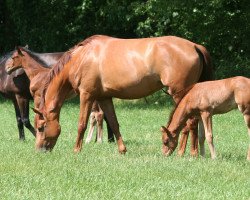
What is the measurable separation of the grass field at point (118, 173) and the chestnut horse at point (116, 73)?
62 cm

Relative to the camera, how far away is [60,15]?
28156 mm

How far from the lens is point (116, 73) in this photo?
1071cm

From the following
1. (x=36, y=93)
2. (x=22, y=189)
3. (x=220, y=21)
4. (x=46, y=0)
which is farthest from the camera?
(x=46, y=0)

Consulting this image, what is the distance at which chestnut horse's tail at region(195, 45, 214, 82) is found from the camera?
35.0 feet

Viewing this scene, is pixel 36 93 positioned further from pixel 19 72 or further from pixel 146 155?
pixel 146 155

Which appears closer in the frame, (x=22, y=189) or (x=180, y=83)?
(x=22, y=189)

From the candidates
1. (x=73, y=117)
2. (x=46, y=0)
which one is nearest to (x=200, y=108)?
(x=73, y=117)

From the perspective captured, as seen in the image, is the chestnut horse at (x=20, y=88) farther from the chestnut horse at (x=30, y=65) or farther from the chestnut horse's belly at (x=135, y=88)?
the chestnut horse's belly at (x=135, y=88)

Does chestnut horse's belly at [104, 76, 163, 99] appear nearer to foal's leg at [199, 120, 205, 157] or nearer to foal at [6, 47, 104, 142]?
foal's leg at [199, 120, 205, 157]

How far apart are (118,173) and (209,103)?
2.30 meters

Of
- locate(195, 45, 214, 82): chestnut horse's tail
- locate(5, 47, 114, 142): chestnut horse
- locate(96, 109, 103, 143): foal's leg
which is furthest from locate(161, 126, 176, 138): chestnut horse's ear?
locate(96, 109, 103, 143): foal's leg

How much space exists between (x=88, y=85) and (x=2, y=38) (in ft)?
62.6

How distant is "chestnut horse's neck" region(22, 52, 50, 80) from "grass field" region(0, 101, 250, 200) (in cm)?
147

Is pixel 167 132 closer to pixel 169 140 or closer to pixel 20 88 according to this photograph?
pixel 169 140
